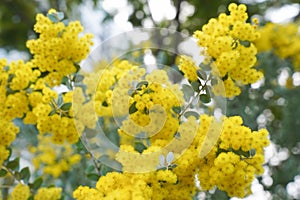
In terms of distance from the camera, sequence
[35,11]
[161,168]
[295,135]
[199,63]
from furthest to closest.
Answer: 1. [35,11]
2. [295,135]
3. [199,63]
4. [161,168]

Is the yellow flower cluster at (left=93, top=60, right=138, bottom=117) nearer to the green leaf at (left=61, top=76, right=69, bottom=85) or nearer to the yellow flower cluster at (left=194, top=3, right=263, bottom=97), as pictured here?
the green leaf at (left=61, top=76, right=69, bottom=85)

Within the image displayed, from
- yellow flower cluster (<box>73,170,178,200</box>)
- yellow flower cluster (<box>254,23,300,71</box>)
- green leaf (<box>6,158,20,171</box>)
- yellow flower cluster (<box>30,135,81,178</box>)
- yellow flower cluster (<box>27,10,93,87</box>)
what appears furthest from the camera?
yellow flower cluster (<box>254,23,300,71</box>)

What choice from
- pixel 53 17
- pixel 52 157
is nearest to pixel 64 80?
pixel 53 17

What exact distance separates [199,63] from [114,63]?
60 centimetres

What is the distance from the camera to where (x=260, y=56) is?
2.42m

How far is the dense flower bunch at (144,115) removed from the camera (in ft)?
4.13

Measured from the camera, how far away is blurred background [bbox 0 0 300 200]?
2.02 meters

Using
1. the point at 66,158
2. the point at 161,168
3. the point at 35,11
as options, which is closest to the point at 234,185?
the point at 161,168

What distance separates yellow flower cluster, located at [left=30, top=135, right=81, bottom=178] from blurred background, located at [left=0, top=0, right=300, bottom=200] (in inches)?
21.2

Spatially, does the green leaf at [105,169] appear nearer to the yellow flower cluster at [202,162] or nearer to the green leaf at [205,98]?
the yellow flower cluster at [202,162]

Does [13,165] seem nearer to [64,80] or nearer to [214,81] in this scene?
[64,80]

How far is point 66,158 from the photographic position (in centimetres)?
236

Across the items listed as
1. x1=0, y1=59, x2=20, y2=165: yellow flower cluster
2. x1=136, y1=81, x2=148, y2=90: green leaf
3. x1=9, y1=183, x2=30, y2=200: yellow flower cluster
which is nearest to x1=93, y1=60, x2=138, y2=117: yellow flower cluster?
x1=136, y1=81, x2=148, y2=90: green leaf

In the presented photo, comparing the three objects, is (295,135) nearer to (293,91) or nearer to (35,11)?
(293,91)
